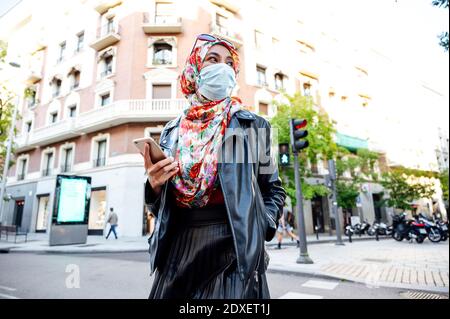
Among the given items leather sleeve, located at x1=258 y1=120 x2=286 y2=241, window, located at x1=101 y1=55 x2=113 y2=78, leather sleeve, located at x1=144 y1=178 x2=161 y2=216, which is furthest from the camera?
window, located at x1=101 y1=55 x2=113 y2=78

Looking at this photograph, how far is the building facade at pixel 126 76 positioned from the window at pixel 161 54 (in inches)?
1.3

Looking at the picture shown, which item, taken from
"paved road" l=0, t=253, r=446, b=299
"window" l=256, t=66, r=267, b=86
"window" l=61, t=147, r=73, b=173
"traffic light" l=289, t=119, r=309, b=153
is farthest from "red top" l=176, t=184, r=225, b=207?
"window" l=61, t=147, r=73, b=173

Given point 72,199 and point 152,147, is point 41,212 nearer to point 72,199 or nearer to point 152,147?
point 72,199

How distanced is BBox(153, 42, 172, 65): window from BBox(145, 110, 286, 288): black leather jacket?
2886 millimetres

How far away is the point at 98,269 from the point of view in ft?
15.8

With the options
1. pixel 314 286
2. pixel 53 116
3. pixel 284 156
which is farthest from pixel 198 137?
pixel 53 116

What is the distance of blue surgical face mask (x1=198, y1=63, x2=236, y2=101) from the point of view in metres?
1.13

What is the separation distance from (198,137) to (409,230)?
43.3 ft

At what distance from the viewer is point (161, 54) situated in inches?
177

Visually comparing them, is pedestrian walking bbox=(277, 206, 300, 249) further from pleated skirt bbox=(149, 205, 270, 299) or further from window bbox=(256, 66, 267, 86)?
pleated skirt bbox=(149, 205, 270, 299)

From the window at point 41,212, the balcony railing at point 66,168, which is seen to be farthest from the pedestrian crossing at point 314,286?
the balcony railing at point 66,168

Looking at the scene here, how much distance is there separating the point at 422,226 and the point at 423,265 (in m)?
6.46
